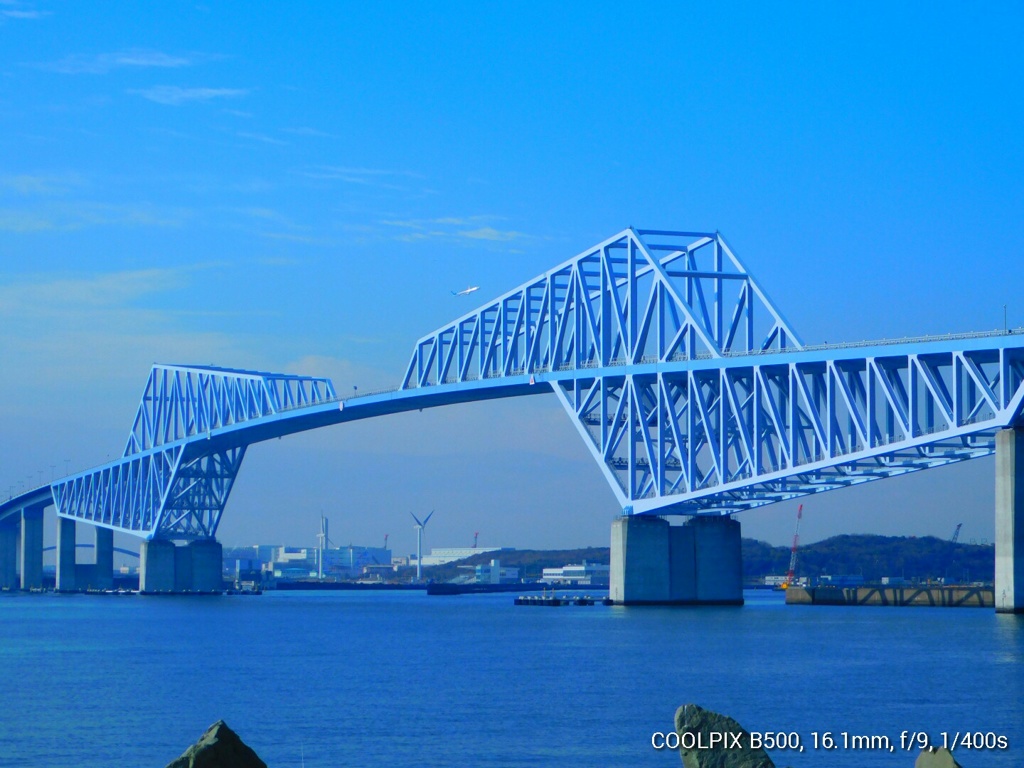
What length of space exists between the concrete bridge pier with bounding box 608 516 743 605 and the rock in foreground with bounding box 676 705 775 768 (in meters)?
72.2

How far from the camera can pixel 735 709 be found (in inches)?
1581

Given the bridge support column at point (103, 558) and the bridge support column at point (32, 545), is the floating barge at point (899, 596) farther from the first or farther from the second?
the bridge support column at point (32, 545)

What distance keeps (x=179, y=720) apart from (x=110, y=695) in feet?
22.6

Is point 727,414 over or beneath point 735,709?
over

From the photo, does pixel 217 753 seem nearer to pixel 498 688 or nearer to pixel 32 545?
pixel 498 688

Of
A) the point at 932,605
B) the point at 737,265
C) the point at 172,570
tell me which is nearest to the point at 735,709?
the point at 737,265

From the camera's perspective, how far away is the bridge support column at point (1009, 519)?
68125 mm

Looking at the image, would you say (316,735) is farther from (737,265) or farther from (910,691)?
(737,265)

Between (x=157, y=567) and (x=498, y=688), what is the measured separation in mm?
105901

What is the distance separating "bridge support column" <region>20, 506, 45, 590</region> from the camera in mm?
180375

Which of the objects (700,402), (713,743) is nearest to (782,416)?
(700,402)

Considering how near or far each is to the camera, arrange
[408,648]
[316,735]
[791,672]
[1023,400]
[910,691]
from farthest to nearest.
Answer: [1023,400] → [408,648] → [791,672] → [910,691] → [316,735]

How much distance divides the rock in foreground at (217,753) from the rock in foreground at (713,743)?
Answer: 17.5 feet

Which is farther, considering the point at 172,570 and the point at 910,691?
the point at 172,570
